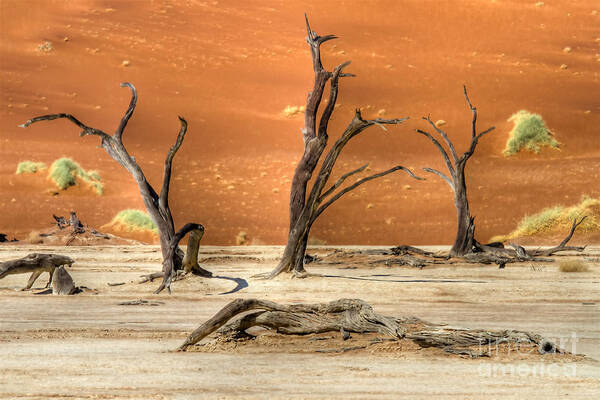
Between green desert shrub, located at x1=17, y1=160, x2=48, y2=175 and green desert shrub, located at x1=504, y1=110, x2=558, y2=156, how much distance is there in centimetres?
1774

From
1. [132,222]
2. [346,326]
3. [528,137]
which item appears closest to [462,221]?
[346,326]

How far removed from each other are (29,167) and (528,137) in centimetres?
1909

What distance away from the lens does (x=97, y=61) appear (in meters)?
51.9

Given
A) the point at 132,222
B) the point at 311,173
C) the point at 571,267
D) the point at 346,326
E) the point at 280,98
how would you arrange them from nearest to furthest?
the point at 346,326 → the point at 311,173 → the point at 571,267 → the point at 132,222 → the point at 280,98

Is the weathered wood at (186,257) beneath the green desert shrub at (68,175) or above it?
beneath

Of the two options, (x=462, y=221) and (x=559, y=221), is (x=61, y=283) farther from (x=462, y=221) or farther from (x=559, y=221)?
(x=559, y=221)

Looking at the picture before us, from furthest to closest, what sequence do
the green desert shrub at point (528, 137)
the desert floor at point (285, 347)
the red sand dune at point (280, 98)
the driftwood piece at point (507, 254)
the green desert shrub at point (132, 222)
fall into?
the green desert shrub at point (528, 137), the red sand dune at point (280, 98), the green desert shrub at point (132, 222), the driftwood piece at point (507, 254), the desert floor at point (285, 347)

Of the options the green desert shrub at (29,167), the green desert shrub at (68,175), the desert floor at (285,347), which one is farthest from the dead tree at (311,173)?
the green desert shrub at (29,167)

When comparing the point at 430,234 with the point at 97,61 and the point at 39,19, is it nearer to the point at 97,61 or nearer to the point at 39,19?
the point at 97,61

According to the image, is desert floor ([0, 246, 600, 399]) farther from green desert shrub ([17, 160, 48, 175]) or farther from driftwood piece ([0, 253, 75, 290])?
green desert shrub ([17, 160, 48, 175])

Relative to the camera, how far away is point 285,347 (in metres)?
9.67

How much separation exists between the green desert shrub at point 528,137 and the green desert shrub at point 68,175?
1586 cm

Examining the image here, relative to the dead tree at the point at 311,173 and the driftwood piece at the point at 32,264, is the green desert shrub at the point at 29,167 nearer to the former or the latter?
the dead tree at the point at 311,173

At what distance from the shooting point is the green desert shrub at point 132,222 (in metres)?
30.9
